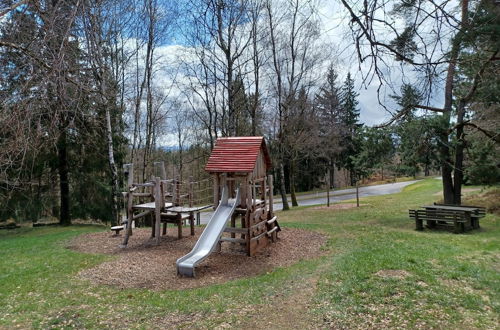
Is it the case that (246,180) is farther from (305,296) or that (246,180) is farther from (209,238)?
(305,296)

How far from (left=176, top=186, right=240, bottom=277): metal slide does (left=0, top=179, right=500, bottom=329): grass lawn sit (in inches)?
38.9

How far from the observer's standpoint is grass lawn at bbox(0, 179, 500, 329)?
479 cm

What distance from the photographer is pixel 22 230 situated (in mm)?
15648

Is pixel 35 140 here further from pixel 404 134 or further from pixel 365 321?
pixel 404 134

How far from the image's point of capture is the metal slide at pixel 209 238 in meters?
7.21

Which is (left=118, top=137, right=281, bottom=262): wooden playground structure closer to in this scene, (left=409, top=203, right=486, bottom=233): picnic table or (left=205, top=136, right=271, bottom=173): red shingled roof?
(left=205, top=136, right=271, bottom=173): red shingled roof

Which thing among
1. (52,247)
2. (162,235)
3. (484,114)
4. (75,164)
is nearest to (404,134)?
(484,114)

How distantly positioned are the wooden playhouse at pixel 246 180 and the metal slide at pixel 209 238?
0.24m

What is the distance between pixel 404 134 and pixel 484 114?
3695mm

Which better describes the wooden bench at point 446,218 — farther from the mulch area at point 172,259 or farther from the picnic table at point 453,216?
the mulch area at point 172,259

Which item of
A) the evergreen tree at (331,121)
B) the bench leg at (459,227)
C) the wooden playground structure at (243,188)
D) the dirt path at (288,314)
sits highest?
the evergreen tree at (331,121)

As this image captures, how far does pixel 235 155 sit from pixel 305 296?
177 inches

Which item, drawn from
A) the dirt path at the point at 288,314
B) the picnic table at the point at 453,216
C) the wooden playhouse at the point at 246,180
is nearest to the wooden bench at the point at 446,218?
the picnic table at the point at 453,216

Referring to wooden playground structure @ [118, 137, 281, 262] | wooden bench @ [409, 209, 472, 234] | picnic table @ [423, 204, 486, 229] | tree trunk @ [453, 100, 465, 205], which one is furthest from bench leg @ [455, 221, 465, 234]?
wooden playground structure @ [118, 137, 281, 262]
